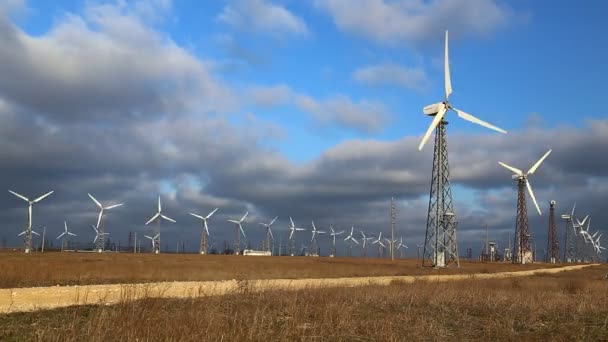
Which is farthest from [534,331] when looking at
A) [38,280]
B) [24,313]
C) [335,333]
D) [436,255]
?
[436,255]

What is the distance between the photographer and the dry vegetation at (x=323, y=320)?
12.5 m

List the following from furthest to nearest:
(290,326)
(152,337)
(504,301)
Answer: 1. (504,301)
2. (290,326)
3. (152,337)

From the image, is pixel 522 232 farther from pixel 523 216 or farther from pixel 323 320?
pixel 323 320

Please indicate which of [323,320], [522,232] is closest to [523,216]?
[522,232]

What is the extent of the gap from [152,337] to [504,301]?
54.4 feet

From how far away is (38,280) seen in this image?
4050 centimetres

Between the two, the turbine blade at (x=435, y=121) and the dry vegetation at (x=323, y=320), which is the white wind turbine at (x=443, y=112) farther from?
the dry vegetation at (x=323, y=320)

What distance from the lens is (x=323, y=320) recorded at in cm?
1617

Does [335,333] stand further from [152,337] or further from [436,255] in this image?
[436,255]

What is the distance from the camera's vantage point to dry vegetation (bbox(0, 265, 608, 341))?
12508 mm

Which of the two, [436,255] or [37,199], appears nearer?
[436,255]

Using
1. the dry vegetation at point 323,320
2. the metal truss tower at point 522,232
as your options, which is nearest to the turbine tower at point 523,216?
the metal truss tower at point 522,232

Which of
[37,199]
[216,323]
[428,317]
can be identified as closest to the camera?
[216,323]

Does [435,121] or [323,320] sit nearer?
[323,320]
